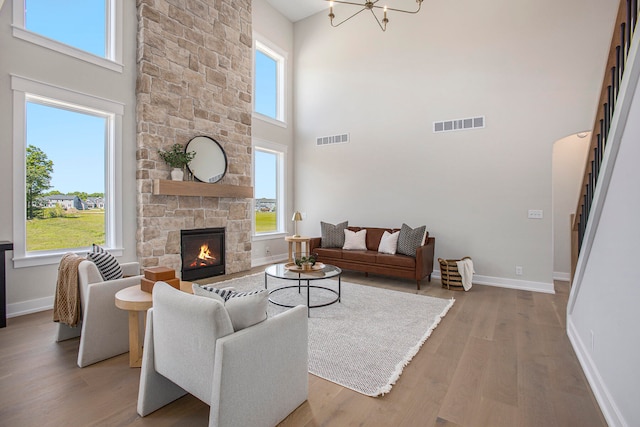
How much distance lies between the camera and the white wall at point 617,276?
162cm

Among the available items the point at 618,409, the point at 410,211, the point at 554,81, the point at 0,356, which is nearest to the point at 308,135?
the point at 410,211

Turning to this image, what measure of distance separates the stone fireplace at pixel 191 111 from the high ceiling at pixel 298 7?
103 cm

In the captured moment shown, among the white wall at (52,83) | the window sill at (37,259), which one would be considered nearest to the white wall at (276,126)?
the white wall at (52,83)

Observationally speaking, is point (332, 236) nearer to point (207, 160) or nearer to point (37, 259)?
point (207, 160)

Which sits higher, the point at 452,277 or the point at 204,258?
the point at 204,258

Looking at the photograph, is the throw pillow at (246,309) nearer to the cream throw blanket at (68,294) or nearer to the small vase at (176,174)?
the cream throw blanket at (68,294)

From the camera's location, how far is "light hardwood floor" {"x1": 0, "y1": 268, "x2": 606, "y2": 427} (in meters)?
1.82

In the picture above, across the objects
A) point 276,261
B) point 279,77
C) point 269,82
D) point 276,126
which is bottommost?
point 276,261

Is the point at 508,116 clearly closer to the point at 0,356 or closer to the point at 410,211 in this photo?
the point at 410,211

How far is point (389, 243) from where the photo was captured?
5.19 m

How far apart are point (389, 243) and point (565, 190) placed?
312 cm

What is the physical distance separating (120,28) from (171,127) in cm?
138

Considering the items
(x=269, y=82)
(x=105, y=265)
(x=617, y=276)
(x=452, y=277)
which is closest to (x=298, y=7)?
(x=269, y=82)

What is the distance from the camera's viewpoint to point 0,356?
8.24 ft
